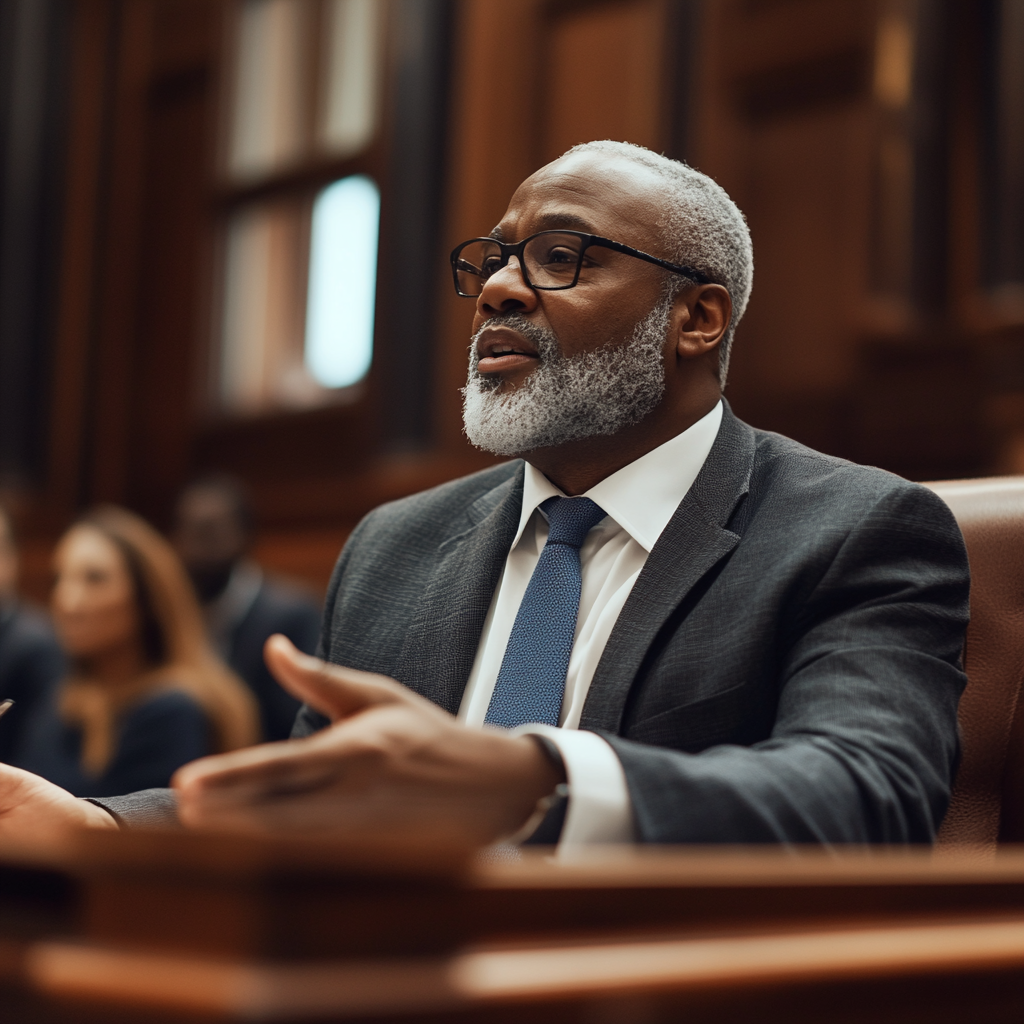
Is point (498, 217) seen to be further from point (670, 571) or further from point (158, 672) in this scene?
→ point (670, 571)

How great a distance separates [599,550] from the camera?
5.36ft

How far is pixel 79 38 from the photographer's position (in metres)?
7.86

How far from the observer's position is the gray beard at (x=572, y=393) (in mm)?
1670

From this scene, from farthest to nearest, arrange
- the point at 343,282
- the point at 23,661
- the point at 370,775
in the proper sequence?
1. the point at 343,282
2. the point at 23,661
3. the point at 370,775

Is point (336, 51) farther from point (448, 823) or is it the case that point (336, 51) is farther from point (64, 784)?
point (448, 823)

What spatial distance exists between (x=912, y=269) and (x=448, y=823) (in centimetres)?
414

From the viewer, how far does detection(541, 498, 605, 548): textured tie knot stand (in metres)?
1.63

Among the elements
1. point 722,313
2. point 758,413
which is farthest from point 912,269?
point 722,313

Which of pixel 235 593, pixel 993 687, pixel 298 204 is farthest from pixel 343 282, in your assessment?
pixel 993 687

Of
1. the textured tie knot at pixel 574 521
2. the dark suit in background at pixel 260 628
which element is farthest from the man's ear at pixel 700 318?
the dark suit in background at pixel 260 628

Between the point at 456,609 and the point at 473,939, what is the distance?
1020 millimetres

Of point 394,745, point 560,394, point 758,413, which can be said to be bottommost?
point 758,413

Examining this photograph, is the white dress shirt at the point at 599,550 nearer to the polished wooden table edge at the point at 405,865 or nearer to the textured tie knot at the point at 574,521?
the textured tie knot at the point at 574,521

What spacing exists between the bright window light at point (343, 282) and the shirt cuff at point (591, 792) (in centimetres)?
517
